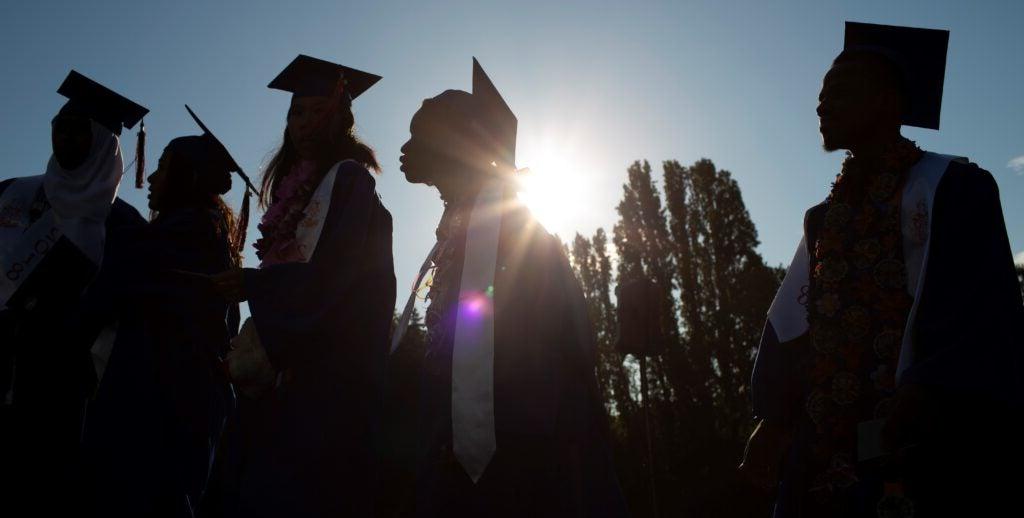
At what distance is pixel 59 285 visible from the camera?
13.0 ft

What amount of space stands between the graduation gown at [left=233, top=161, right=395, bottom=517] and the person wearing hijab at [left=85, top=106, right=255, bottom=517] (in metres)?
0.50

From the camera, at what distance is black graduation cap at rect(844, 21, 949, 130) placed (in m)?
2.68

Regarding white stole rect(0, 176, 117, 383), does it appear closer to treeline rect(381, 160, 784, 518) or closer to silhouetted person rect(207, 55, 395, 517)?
silhouetted person rect(207, 55, 395, 517)

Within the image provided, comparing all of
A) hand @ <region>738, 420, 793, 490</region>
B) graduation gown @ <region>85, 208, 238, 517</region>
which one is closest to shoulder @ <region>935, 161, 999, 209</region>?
hand @ <region>738, 420, 793, 490</region>

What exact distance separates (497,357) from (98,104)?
3.36 m

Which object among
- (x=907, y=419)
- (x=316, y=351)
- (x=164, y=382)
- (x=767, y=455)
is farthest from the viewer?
(x=164, y=382)

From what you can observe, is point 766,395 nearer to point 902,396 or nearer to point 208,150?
point 902,396

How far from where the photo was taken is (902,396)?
198 cm

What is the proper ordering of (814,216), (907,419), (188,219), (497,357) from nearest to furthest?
(907,419)
(497,357)
(814,216)
(188,219)

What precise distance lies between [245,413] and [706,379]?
2496cm

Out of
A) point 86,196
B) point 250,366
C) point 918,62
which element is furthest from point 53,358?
point 918,62

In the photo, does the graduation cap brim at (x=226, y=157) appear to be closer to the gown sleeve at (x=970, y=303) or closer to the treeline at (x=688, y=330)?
the gown sleeve at (x=970, y=303)

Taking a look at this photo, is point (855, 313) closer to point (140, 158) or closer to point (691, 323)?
point (140, 158)

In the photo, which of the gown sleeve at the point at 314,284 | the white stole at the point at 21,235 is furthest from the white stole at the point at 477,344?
the white stole at the point at 21,235
